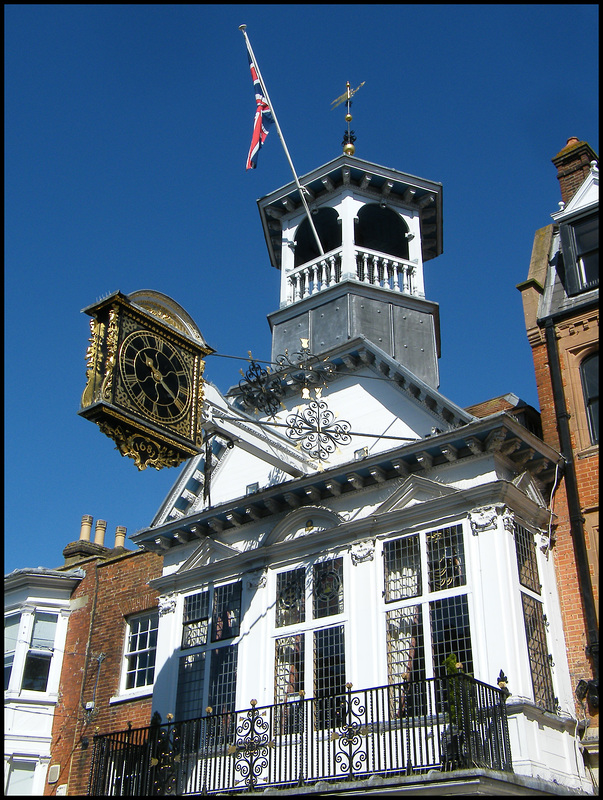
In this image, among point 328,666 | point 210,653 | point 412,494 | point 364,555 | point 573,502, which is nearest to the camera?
point 573,502

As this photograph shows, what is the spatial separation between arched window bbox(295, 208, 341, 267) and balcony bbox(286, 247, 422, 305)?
170cm

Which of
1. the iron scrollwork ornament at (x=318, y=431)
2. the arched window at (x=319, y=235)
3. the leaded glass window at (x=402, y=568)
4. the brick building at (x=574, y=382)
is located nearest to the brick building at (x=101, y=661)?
the iron scrollwork ornament at (x=318, y=431)

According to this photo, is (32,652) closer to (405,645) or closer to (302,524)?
(302,524)

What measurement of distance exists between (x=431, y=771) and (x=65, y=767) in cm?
1077

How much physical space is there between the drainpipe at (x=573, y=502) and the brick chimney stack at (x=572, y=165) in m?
3.49

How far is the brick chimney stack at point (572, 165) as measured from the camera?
1836 cm

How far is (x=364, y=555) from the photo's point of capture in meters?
15.4

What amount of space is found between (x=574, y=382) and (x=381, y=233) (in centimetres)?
917

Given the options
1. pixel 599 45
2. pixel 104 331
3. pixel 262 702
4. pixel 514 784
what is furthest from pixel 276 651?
pixel 599 45

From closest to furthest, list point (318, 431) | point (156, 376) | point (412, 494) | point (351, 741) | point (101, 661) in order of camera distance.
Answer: point (351, 741) → point (156, 376) → point (412, 494) → point (318, 431) → point (101, 661)

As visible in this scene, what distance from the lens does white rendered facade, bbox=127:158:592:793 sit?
1364 cm

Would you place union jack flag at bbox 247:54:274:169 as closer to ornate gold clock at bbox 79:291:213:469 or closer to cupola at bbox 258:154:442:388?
cupola at bbox 258:154:442:388

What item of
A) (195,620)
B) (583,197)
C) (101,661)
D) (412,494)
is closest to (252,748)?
(195,620)

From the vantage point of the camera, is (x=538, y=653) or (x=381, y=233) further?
(x=381, y=233)
